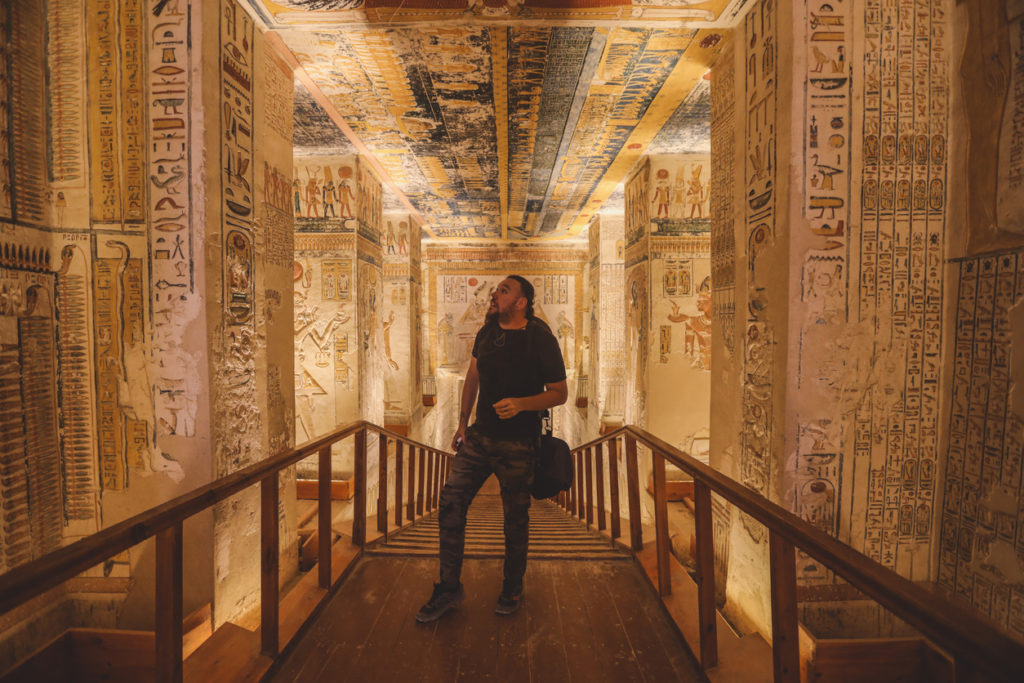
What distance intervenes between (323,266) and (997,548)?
651 cm

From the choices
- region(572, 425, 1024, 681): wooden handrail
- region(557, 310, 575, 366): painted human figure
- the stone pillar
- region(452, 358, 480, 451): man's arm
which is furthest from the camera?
region(557, 310, 575, 366): painted human figure

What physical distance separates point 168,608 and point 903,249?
380 centimetres

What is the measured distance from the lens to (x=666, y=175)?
5.77 m

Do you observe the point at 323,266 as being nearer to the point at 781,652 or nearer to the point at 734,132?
the point at 734,132

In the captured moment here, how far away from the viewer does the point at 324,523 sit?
7.99 ft

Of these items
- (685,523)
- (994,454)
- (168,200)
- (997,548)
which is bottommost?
(685,523)

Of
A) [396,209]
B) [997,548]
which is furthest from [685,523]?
[396,209]

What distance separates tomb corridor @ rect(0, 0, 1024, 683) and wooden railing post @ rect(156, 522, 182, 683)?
0.01 metres

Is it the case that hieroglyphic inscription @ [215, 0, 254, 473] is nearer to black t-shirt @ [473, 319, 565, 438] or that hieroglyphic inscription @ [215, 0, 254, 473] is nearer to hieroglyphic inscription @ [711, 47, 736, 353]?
black t-shirt @ [473, 319, 565, 438]

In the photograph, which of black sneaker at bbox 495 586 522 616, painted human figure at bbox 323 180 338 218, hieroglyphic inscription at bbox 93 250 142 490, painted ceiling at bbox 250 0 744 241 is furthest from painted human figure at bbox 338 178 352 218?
black sneaker at bbox 495 586 522 616

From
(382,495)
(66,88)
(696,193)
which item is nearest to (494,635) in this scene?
(382,495)

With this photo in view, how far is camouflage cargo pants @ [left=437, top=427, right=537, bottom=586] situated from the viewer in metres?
2.16

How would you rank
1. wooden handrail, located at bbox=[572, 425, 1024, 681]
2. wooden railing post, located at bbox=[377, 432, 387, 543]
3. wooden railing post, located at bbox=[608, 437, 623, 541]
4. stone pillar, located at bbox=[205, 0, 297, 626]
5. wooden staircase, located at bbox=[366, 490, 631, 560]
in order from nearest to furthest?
wooden handrail, located at bbox=[572, 425, 1024, 681] < stone pillar, located at bbox=[205, 0, 297, 626] < wooden staircase, located at bbox=[366, 490, 631, 560] < wooden railing post, located at bbox=[608, 437, 623, 541] < wooden railing post, located at bbox=[377, 432, 387, 543]

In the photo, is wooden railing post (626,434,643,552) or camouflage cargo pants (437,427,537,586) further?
wooden railing post (626,434,643,552)
